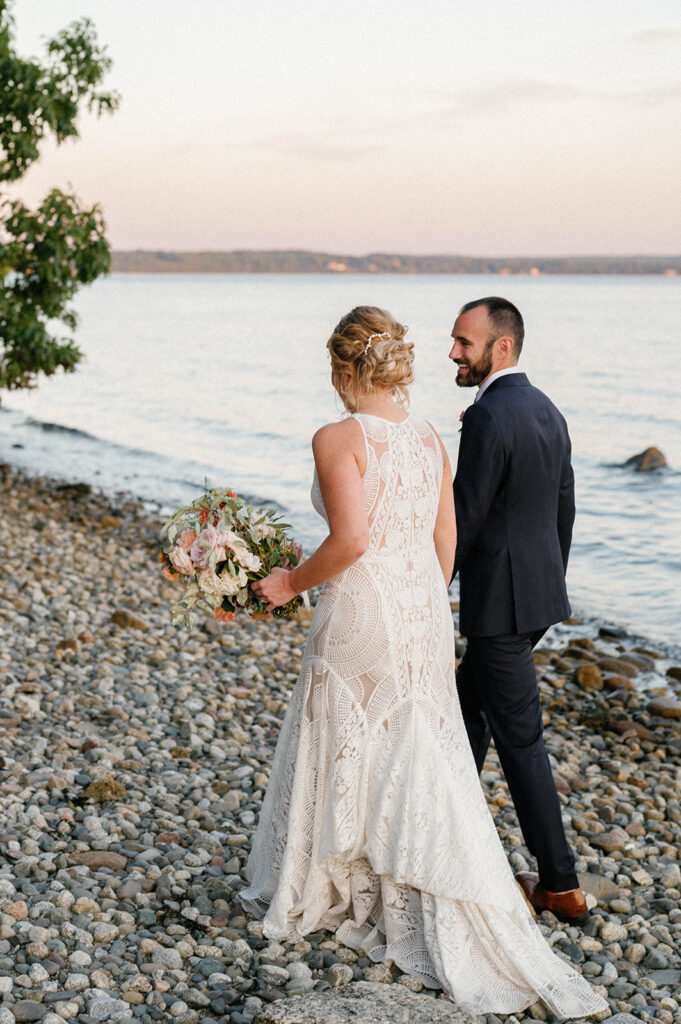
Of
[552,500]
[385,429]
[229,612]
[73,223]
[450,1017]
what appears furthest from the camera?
[73,223]

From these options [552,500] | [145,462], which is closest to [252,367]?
[145,462]

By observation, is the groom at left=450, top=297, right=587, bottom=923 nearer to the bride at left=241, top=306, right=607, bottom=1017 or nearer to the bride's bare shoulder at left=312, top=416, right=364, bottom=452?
the bride at left=241, top=306, right=607, bottom=1017

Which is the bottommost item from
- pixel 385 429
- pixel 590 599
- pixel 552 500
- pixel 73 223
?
pixel 590 599

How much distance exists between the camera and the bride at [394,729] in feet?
11.7

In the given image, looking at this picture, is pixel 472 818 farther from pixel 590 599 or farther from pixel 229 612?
pixel 590 599

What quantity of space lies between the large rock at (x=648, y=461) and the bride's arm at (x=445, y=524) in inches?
661

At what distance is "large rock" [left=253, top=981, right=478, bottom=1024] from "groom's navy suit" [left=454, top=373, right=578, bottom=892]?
3.73 feet

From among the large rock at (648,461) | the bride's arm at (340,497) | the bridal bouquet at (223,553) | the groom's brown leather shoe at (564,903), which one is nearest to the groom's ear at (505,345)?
the bride's arm at (340,497)

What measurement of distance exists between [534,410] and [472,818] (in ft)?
5.31

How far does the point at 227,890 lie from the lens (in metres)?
4.36

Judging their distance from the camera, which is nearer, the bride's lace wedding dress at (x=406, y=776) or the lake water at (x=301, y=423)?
the bride's lace wedding dress at (x=406, y=776)

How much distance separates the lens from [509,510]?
4164 millimetres

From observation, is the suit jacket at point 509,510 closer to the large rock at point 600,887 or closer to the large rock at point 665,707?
the large rock at point 600,887

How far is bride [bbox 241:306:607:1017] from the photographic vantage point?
357 cm
